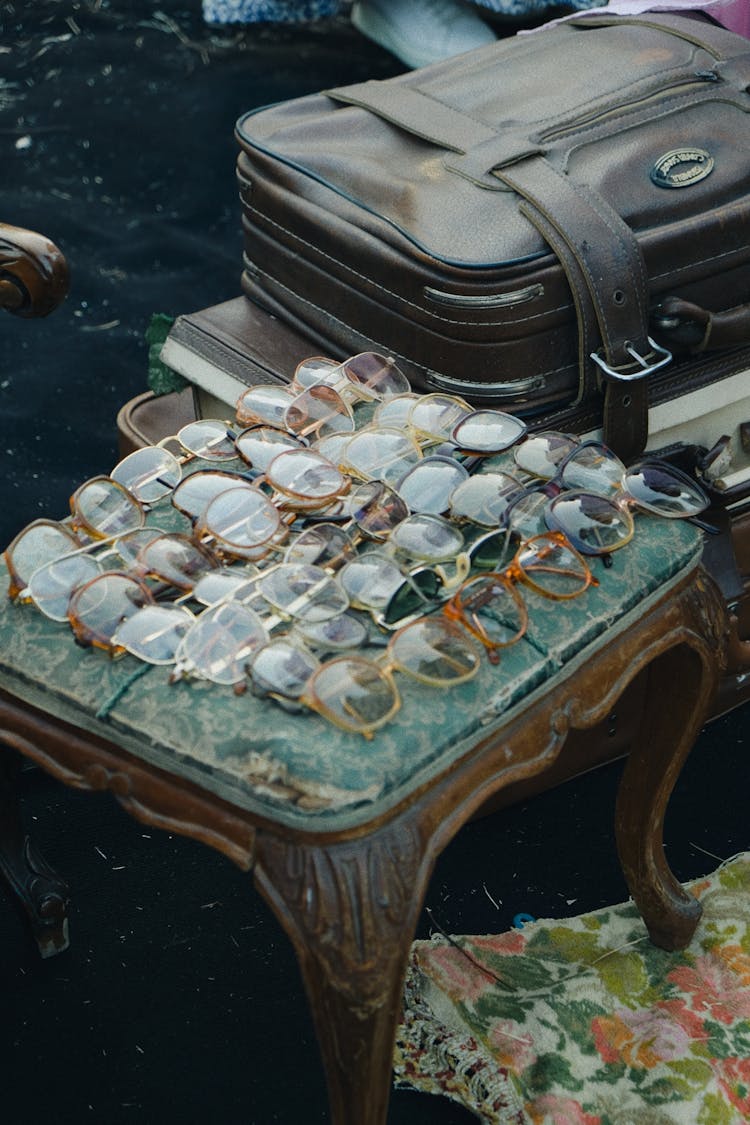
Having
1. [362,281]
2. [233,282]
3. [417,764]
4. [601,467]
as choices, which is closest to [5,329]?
[233,282]

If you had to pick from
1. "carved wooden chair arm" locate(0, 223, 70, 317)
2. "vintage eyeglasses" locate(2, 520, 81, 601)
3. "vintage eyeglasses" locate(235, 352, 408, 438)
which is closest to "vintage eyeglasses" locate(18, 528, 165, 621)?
"vintage eyeglasses" locate(2, 520, 81, 601)

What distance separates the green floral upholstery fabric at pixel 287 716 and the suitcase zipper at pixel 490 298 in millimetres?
493

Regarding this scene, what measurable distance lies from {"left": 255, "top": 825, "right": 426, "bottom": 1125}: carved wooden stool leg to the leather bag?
76cm

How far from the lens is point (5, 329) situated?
2.67 meters

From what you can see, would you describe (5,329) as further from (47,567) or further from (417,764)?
(417,764)

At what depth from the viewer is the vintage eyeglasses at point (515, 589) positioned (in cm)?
107

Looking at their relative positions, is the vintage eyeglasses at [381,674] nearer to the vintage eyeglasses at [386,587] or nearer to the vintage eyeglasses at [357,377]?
the vintage eyeglasses at [386,587]

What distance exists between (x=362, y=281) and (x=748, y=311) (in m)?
0.48

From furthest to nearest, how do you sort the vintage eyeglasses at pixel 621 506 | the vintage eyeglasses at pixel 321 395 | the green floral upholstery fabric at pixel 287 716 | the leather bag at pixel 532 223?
the leather bag at pixel 532 223 < the vintage eyeglasses at pixel 321 395 < the vintage eyeglasses at pixel 621 506 < the green floral upholstery fabric at pixel 287 716

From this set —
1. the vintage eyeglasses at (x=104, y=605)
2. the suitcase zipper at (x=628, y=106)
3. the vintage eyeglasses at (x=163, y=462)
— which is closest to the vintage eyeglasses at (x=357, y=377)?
the vintage eyeglasses at (x=163, y=462)

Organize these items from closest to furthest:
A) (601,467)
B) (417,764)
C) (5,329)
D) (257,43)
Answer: (417,764)
(601,467)
(5,329)
(257,43)

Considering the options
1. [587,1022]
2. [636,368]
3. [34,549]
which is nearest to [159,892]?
[587,1022]

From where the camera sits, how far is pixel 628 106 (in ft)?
5.61

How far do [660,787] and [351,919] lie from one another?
57 cm
